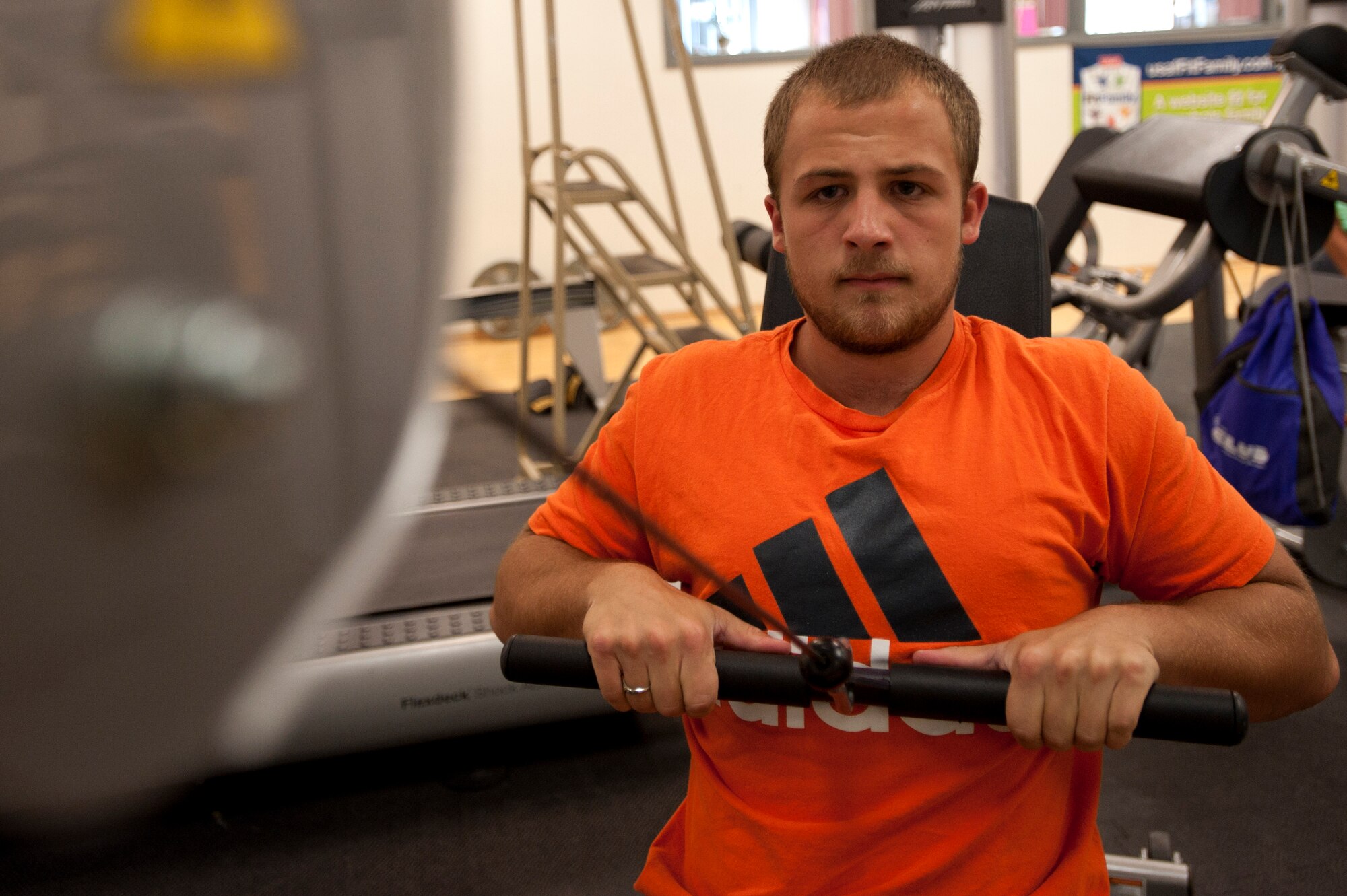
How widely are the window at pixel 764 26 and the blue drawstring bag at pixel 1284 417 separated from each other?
4.53 m

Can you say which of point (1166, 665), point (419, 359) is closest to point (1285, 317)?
point (1166, 665)

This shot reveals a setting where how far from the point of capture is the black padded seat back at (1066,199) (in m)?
2.59

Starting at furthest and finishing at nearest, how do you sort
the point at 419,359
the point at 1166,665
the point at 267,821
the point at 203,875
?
the point at 267,821 < the point at 203,875 < the point at 1166,665 < the point at 419,359

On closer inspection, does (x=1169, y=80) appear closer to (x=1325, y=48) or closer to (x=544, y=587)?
(x=1325, y=48)

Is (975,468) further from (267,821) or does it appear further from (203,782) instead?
(267,821)

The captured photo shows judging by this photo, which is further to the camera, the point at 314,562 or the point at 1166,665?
the point at 1166,665

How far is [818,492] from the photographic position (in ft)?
3.22

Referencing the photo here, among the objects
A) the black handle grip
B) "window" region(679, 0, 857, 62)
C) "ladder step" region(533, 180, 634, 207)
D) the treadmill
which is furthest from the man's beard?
"window" region(679, 0, 857, 62)

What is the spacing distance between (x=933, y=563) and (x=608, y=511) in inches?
12.6

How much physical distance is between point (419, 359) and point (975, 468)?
0.81m

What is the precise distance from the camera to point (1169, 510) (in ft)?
3.05

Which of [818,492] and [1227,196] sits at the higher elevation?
[1227,196]

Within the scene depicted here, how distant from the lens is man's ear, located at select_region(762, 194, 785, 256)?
1097 millimetres

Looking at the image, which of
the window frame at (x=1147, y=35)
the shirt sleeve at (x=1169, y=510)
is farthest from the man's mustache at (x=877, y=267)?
the window frame at (x=1147, y=35)
